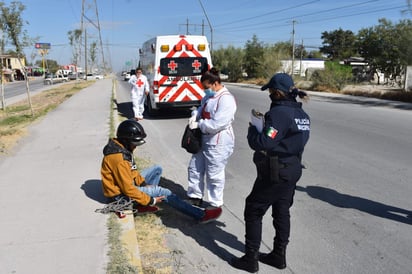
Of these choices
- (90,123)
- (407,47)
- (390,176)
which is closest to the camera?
(390,176)

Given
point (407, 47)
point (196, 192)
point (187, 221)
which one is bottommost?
point (187, 221)

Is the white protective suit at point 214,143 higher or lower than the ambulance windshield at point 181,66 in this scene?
lower

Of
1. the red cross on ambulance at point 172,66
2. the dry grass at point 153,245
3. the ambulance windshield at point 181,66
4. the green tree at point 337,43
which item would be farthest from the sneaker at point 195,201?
the green tree at point 337,43

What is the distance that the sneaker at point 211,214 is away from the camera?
4496 millimetres

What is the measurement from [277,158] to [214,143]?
135cm

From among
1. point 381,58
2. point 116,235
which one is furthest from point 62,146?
point 381,58

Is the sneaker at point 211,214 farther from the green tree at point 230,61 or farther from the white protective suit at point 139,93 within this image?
the green tree at point 230,61

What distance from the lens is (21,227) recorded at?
4098 millimetres

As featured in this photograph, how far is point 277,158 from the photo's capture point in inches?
124

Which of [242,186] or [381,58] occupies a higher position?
[381,58]

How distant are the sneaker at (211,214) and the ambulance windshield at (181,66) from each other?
Answer: 8558mm

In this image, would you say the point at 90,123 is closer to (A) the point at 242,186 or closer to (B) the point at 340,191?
(A) the point at 242,186

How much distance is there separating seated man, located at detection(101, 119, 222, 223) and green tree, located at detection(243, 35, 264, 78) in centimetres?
4597

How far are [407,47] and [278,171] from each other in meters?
24.7
